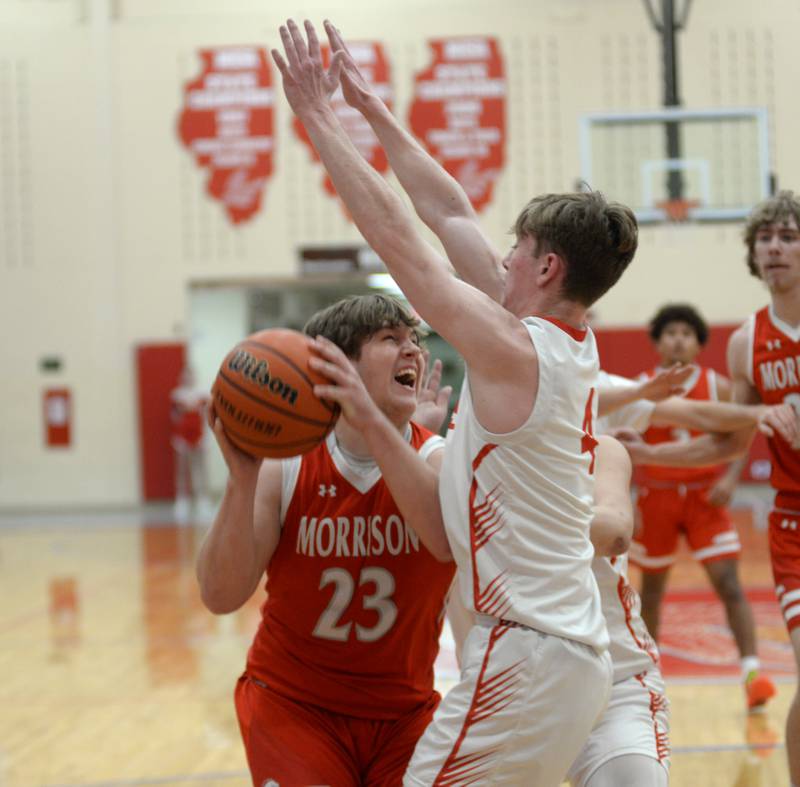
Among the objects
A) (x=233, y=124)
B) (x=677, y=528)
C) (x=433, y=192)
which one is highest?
(x=233, y=124)

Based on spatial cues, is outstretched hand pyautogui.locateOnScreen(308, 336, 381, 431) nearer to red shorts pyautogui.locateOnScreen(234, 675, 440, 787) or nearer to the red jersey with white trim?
red shorts pyautogui.locateOnScreen(234, 675, 440, 787)

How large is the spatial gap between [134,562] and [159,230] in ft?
20.5

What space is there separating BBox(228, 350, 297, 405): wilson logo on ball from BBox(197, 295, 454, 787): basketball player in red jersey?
31 cm

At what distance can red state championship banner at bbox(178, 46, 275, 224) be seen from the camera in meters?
16.2

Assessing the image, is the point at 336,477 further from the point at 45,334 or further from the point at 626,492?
the point at 45,334

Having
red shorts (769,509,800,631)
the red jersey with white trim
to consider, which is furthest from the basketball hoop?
the red jersey with white trim

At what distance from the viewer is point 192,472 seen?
54.9ft

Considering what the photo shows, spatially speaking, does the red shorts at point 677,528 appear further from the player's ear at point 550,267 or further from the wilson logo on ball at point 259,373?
the wilson logo on ball at point 259,373

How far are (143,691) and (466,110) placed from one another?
11.2m

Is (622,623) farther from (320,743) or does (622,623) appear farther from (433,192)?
(433,192)

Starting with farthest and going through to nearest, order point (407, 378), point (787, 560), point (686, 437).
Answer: point (686, 437) < point (787, 560) < point (407, 378)

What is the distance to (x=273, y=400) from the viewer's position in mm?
2314

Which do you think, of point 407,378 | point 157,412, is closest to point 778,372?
point 407,378

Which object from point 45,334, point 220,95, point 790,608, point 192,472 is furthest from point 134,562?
point 790,608
